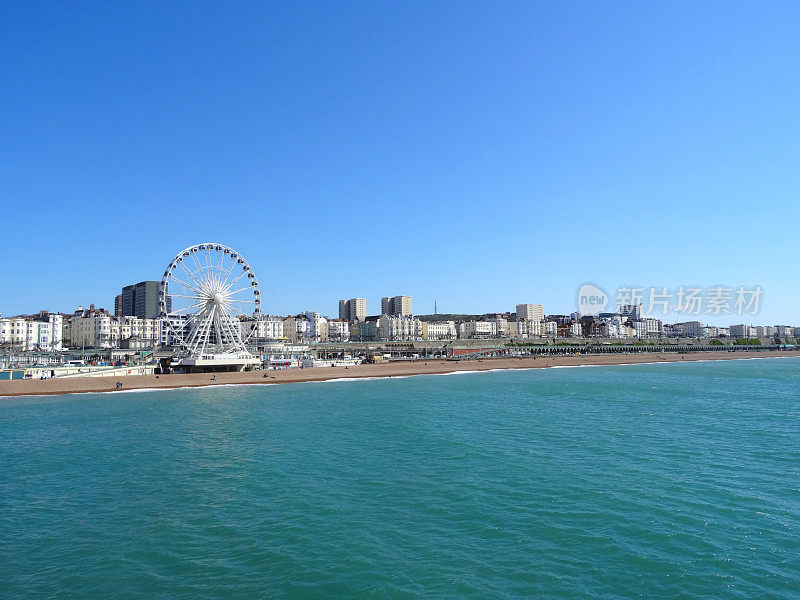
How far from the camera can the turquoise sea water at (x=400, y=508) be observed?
10.3 metres

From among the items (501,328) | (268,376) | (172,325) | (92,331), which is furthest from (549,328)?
(268,376)

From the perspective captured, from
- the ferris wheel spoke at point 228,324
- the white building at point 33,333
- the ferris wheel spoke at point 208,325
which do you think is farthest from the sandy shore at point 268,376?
the white building at point 33,333

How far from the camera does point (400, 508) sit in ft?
46.2

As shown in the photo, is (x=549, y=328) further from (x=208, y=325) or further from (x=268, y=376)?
(x=208, y=325)

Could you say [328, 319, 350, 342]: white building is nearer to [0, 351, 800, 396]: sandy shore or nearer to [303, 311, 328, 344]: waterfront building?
[303, 311, 328, 344]: waterfront building

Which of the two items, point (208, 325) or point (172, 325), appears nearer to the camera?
point (208, 325)

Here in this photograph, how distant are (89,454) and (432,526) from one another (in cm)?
1538

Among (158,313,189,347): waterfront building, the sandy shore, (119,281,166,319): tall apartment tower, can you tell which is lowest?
the sandy shore

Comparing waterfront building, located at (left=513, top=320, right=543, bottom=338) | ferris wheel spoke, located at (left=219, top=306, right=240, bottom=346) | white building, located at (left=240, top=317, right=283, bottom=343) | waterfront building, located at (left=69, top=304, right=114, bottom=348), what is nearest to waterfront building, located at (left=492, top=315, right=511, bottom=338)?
waterfront building, located at (left=513, top=320, right=543, bottom=338)

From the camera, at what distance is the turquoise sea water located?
1030cm

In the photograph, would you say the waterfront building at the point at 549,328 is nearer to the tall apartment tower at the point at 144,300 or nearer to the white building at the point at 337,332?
the white building at the point at 337,332

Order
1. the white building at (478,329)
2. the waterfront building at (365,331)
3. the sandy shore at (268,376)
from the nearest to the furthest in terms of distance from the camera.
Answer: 1. the sandy shore at (268,376)
2. the waterfront building at (365,331)
3. the white building at (478,329)

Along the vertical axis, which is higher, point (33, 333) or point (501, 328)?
point (33, 333)

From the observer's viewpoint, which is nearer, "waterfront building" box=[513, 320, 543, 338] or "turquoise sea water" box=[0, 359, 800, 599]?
"turquoise sea water" box=[0, 359, 800, 599]
